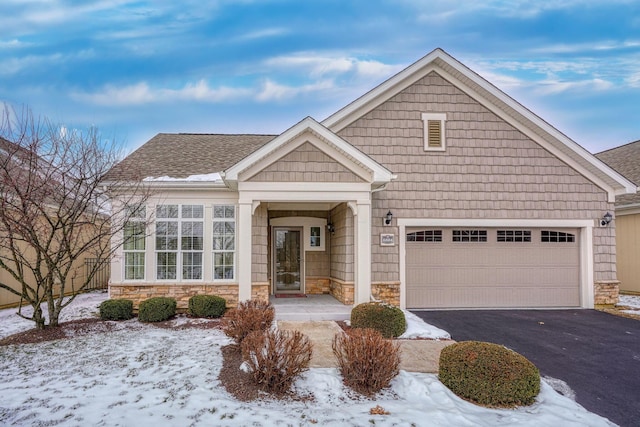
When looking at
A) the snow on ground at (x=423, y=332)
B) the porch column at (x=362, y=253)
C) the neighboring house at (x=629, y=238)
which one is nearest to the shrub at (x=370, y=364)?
the snow on ground at (x=423, y=332)

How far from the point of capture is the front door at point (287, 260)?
11695mm

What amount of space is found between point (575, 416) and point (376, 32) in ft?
34.1

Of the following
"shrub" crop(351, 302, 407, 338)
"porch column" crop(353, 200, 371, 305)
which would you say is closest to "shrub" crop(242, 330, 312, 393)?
"shrub" crop(351, 302, 407, 338)

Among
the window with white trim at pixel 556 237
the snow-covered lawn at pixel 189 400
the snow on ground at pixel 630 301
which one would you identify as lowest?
the snow on ground at pixel 630 301

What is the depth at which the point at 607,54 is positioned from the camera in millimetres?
12156

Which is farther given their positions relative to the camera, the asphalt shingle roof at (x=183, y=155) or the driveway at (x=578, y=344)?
the asphalt shingle roof at (x=183, y=155)

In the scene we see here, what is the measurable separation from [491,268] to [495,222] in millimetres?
1228

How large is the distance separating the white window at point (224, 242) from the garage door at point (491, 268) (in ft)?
14.7

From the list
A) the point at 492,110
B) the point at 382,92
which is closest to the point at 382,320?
the point at 382,92

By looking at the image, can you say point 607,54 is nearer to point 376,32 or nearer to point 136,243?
point 376,32

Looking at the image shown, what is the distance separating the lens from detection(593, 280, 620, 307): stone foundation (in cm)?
1063

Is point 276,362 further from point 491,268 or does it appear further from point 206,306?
point 491,268

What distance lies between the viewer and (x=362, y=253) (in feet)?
30.0

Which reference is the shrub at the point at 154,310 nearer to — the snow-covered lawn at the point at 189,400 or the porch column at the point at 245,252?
the porch column at the point at 245,252
